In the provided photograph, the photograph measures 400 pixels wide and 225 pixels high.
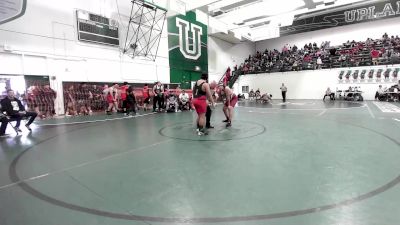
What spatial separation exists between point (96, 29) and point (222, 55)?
1253cm

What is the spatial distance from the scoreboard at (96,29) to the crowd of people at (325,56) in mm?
13564

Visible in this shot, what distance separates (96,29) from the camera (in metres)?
11.3

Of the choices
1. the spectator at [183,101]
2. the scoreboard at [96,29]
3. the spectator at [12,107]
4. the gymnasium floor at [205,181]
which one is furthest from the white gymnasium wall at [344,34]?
the spectator at [12,107]

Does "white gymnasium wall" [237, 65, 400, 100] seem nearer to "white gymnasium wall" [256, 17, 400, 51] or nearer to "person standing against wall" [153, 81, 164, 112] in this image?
"white gymnasium wall" [256, 17, 400, 51]

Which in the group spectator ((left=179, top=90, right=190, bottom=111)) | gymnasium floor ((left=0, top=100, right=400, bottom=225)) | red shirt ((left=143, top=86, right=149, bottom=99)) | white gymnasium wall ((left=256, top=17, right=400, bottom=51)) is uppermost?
white gymnasium wall ((left=256, top=17, right=400, bottom=51))

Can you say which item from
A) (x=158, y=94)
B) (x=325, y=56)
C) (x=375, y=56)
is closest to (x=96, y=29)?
(x=158, y=94)

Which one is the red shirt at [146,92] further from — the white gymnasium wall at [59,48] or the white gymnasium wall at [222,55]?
the white gymnasium wall at [222,55]

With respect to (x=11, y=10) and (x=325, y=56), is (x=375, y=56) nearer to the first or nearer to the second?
(x=325, y=56)

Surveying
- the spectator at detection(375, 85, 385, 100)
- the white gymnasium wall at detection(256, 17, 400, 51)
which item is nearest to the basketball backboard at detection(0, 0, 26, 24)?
the spectator at detection(375, 85, 385, 100)

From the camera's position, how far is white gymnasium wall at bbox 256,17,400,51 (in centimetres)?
1973

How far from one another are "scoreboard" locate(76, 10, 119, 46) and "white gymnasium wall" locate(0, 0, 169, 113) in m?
0.25

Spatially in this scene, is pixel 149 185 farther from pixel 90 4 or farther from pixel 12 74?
pixel 90 4

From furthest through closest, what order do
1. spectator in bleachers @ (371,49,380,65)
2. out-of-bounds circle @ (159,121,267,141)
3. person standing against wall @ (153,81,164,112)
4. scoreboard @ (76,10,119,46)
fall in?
spectator in bleachers @ (371,49,380,65) → person standing against wall @ (153,81,164,112) → scoreboard @ (76,10,119,46) → out-of-bounds circle @ (159,121,267,141)

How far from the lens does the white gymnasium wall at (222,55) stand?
2011 centimetres
